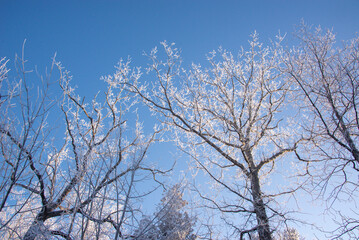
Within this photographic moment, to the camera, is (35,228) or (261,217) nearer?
(35,228)

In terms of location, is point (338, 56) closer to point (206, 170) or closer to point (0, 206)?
point (206, 170)

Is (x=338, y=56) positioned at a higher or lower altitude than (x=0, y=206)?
higher

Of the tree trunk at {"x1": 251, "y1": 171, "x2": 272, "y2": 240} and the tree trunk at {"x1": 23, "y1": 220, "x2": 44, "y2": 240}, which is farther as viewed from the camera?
the tree trunk at {"x1": 251, "y1": 171, "x2": 272, "y2": 240}

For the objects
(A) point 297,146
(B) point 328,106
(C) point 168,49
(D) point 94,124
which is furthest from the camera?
(D) point 94,124

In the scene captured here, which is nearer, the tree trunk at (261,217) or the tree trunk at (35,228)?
the tree trunk at (35,228)

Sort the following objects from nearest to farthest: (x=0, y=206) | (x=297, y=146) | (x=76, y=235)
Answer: (x=0, y=206), (x=76, y=235), (x=297, y=146)

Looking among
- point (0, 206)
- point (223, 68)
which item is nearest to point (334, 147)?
point (223, 68)

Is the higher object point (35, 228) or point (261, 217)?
point (35, 228)

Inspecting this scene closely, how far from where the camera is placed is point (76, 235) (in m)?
2.98

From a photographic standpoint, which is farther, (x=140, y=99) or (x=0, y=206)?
(x=140, y=99)

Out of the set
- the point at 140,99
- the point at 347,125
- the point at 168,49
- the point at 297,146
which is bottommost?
the point at 347,125

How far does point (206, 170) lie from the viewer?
17.8 feet

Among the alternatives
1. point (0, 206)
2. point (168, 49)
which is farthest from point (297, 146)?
point (0, 206)

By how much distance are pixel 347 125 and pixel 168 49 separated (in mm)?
4914
